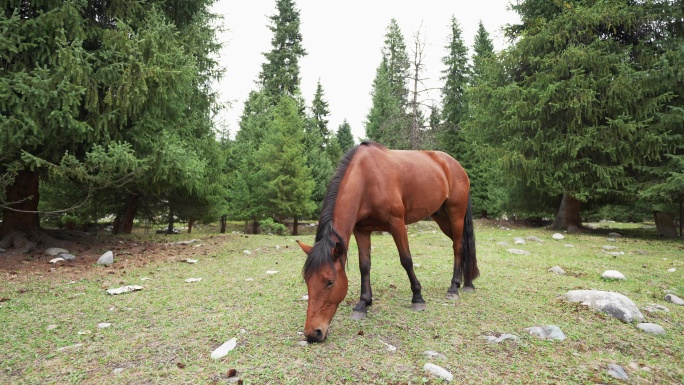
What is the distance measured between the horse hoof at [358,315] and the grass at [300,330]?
8 cm

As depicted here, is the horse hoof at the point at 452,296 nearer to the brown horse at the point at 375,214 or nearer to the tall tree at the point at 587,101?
the brown horse at the point at 375,214

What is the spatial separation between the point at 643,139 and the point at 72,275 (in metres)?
15.9

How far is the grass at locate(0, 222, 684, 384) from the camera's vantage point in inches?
113

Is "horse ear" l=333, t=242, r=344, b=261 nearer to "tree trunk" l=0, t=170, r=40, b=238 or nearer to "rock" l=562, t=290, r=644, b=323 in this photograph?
"rock" l=562, t=290, r=644, b=323

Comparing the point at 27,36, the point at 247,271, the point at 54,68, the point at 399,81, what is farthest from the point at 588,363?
the point at 399,81

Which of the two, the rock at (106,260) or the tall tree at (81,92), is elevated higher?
the tall tree at (81,92)

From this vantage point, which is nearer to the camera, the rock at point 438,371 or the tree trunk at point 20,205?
the rock at point 438,371

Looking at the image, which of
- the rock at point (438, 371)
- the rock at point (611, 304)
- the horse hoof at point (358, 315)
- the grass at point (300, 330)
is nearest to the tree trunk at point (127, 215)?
the grass at point (300, 330)

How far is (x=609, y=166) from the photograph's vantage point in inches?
515

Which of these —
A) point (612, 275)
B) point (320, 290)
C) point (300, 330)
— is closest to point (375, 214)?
point (320, 290)

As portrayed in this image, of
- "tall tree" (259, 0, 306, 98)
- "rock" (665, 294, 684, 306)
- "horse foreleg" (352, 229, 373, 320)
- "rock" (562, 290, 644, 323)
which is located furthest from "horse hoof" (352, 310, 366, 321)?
"tall tree" (259, 0, 306, 98)

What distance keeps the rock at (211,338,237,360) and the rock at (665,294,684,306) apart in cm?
581

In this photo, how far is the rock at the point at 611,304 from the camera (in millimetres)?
4066

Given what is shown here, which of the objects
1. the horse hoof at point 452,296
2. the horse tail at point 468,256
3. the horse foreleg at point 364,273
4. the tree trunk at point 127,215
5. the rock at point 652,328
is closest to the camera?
the rock at point 652,328
